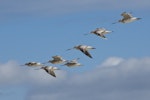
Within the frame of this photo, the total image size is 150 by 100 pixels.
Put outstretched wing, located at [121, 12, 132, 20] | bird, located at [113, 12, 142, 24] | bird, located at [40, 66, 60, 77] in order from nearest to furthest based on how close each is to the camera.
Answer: bird, located at [113, 12, 142, 24], outstretched wing, located at [121, 12, 132, 20], bird, located at [40, 66, 60, 77]

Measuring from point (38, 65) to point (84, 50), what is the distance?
6539 mm

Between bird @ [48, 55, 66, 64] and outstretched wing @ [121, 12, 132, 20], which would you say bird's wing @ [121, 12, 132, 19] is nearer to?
outstretched wing @ [121, 12, 132, 20]

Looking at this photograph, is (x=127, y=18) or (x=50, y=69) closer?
(x=127, y=18)

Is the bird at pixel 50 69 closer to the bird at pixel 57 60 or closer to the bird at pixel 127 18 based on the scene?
the bird at pixel 57 60

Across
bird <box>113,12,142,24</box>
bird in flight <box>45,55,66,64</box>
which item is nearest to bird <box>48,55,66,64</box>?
bird in flight <box>45,55,66,64</box>

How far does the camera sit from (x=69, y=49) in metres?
70.0

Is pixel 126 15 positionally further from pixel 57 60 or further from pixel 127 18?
pixel 57 60

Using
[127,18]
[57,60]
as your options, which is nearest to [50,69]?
[57,60]

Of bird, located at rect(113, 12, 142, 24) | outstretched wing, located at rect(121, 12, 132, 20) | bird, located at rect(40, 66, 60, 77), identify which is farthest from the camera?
bird, located at rect(40, 66, 60, 77)

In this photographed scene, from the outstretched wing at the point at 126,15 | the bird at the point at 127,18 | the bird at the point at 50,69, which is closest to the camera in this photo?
the bird at the point at 127,18

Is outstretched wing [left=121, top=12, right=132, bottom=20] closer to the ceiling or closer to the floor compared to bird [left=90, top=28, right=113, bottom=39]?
closer to the ceiling

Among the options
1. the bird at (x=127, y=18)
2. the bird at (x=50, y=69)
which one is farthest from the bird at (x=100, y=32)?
the bird at (x=50, y=69)

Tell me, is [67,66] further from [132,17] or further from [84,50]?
[132,17]

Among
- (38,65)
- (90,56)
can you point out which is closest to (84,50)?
(90,56)
